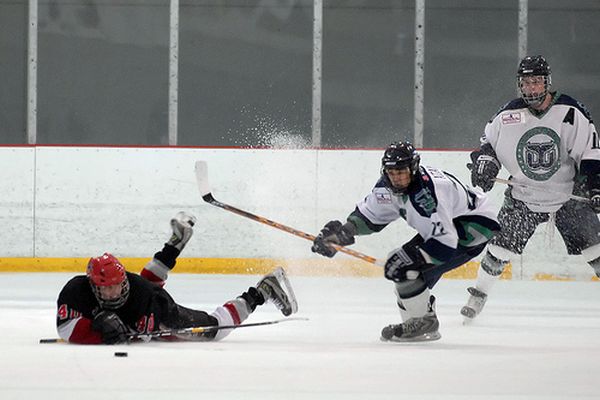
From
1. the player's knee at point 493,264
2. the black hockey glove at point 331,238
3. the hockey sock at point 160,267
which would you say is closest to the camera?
the black hockey glove at point 331,238

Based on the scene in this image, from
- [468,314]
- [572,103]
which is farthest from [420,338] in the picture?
[572,103]

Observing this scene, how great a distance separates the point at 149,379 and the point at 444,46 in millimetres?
7035

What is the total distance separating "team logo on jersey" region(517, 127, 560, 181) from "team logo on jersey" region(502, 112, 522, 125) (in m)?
0.08

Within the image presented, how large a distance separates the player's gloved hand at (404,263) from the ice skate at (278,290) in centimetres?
52

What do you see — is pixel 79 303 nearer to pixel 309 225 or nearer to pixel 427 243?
pixel 427 243

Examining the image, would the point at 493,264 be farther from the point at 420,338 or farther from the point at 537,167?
the point at 420,338

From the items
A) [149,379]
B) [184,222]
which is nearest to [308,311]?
[184,222]

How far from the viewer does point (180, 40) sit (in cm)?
1058

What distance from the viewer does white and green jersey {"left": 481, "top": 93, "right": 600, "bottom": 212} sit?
653 cm

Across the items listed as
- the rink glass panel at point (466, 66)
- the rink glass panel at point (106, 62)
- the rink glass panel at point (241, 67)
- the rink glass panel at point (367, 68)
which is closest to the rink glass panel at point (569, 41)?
the rink glass panel at point (466, 66)

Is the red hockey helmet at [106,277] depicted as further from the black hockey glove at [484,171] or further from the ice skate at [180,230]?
the black hockey glove at [484,171]

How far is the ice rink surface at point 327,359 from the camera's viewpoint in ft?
12.2

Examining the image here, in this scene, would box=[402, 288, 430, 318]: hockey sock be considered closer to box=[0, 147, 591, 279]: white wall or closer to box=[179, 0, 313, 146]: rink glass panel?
box=[0, 147, 591, 279]: white wall

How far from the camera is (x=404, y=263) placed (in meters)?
5.23
